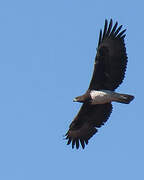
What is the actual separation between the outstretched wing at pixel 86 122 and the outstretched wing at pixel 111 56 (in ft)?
3.73

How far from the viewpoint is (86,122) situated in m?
19.1

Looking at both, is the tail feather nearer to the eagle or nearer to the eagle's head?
the eagle

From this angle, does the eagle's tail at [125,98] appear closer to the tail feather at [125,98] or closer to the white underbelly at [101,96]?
the tail feather at [125,98]

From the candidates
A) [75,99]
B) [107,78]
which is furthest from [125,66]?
[75,99]

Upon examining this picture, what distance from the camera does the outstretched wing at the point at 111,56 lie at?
58.0 ft

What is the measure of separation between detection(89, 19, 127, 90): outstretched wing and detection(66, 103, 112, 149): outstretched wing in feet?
3.73

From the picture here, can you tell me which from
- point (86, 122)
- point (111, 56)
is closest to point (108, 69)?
point (111, 56)

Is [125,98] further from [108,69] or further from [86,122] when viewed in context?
[86,122]

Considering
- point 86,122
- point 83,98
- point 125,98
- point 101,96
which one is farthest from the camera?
point 86,122

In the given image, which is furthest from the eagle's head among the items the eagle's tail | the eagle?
the eagle's tail

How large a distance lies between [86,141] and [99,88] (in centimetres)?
201

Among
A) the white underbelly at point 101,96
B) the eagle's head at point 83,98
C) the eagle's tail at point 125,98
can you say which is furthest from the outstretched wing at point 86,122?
the eagle's tail at point 125,98

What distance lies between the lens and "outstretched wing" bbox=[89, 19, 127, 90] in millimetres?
17672

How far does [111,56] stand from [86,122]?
8.04 ft
